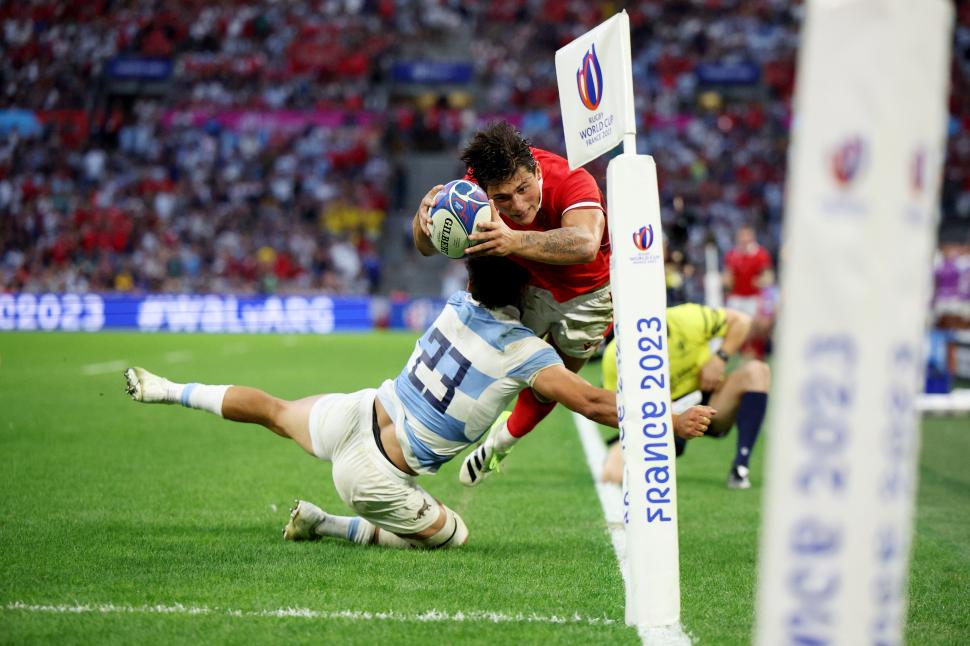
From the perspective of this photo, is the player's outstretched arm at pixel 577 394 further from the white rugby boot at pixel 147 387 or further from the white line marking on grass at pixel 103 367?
the white line marking on grass at pixel 103 367

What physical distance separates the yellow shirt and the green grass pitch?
76cm

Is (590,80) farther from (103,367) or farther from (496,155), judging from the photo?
(103,367)

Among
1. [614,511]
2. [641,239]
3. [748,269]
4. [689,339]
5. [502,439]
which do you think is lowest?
[614,511]

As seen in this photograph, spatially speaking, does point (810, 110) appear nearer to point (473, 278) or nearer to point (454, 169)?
point (473, 278)

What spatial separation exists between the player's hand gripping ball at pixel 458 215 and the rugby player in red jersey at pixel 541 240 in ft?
0.25

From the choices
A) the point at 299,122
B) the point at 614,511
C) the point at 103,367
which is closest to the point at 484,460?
the point at 614,511

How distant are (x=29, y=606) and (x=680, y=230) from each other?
23.4ft

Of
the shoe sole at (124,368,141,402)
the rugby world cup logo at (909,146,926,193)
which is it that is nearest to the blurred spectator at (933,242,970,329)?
the shoe sole at (124,368,141,402)

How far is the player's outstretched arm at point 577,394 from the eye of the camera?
4.89 meters

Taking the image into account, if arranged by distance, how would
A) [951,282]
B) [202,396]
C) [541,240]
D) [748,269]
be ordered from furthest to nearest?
1. [951,282]
2. [748,269]
3. [202,396]
4. [541,240]

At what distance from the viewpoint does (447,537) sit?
18.7 ft

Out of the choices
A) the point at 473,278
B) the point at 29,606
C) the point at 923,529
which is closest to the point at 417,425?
the point at 473,278

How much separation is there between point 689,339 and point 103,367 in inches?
437

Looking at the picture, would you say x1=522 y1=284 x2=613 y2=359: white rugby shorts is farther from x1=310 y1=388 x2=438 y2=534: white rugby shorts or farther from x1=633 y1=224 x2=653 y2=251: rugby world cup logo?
x1=633 y1=224 x2=653 y2=251: rugby world cup logo
